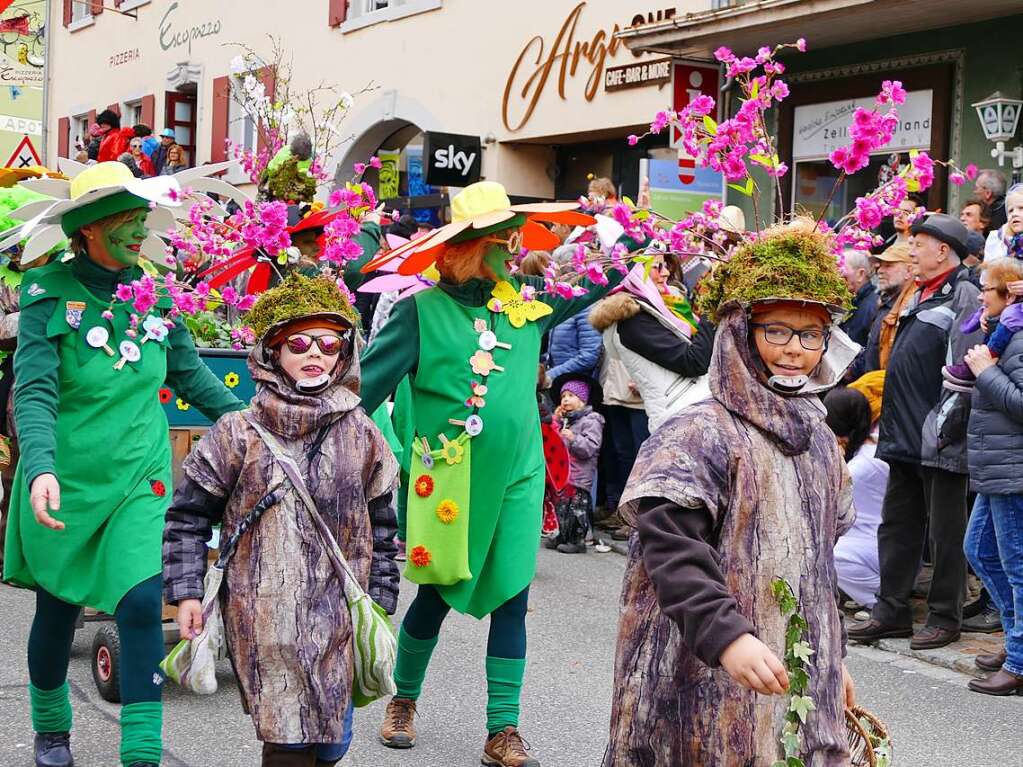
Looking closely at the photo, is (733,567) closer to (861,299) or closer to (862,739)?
(862,739)

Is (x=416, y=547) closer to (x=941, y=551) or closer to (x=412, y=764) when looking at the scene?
(x=412, y=764)

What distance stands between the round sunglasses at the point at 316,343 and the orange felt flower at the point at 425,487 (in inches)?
45.5

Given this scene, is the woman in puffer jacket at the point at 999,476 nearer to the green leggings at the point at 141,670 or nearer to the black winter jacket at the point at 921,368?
A: the black winter jacket at the point at 921,368

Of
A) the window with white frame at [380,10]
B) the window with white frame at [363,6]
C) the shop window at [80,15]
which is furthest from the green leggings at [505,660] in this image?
the shop window at [80,15]

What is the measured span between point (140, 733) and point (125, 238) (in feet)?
Result: 5.03

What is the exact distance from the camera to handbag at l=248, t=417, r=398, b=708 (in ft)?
12.7

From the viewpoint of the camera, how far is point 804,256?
316 cm

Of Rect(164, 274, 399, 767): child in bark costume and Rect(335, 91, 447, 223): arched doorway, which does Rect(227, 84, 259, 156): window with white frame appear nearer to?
Rect(335, 91, 447, 223): arched doorway

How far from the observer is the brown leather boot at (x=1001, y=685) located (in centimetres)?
632

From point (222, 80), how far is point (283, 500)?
20061 mm

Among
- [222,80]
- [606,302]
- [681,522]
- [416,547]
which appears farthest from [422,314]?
[222,80]

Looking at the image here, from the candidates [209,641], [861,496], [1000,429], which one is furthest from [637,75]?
[209,641]

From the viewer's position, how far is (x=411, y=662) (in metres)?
5.35

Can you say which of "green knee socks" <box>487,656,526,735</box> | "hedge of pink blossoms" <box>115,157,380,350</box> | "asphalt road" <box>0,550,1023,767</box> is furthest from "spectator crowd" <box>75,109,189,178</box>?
"green knee socks" <box>487,656,526,735</box>
